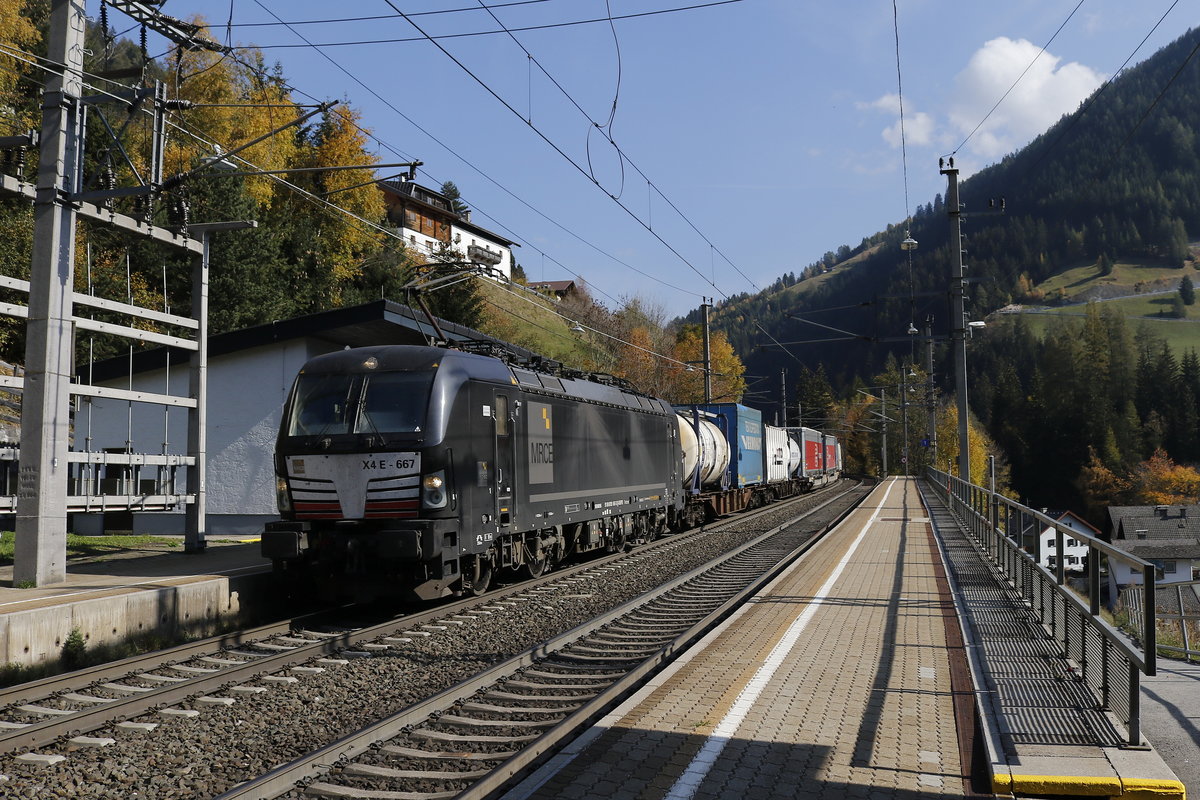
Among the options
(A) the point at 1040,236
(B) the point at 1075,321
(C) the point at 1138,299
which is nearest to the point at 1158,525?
(B) the point at 1075,321

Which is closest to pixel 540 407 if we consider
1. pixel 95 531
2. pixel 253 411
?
pixel 253 411

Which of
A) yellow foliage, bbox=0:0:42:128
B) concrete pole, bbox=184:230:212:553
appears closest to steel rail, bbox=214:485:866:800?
concrete pole, bbox=184:230:212:553

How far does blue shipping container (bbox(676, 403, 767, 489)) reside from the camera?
28.7 meters

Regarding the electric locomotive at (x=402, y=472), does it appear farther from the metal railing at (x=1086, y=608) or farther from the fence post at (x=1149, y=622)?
the fence post at (x=1149, y=622)

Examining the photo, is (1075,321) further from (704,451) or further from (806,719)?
(806,719)

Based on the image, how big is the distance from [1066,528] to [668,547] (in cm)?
1252

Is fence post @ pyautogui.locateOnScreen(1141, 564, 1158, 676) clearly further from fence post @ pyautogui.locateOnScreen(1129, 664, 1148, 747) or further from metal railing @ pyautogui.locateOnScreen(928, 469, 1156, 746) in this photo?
fence post @ pyautogui.locateOnScreen(1129, 664, 1148, 747)

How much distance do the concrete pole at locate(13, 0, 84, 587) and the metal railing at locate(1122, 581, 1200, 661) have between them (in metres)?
10.5

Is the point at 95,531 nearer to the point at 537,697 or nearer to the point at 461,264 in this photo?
the point at 461,264

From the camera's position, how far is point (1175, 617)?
993 inches

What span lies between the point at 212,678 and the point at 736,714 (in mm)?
4294

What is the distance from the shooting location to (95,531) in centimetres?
2183

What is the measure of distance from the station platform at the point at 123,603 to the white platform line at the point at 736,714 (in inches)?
246

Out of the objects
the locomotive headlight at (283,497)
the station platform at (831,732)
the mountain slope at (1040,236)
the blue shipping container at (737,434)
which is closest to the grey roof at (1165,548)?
the blue shipping container at (737,434)
